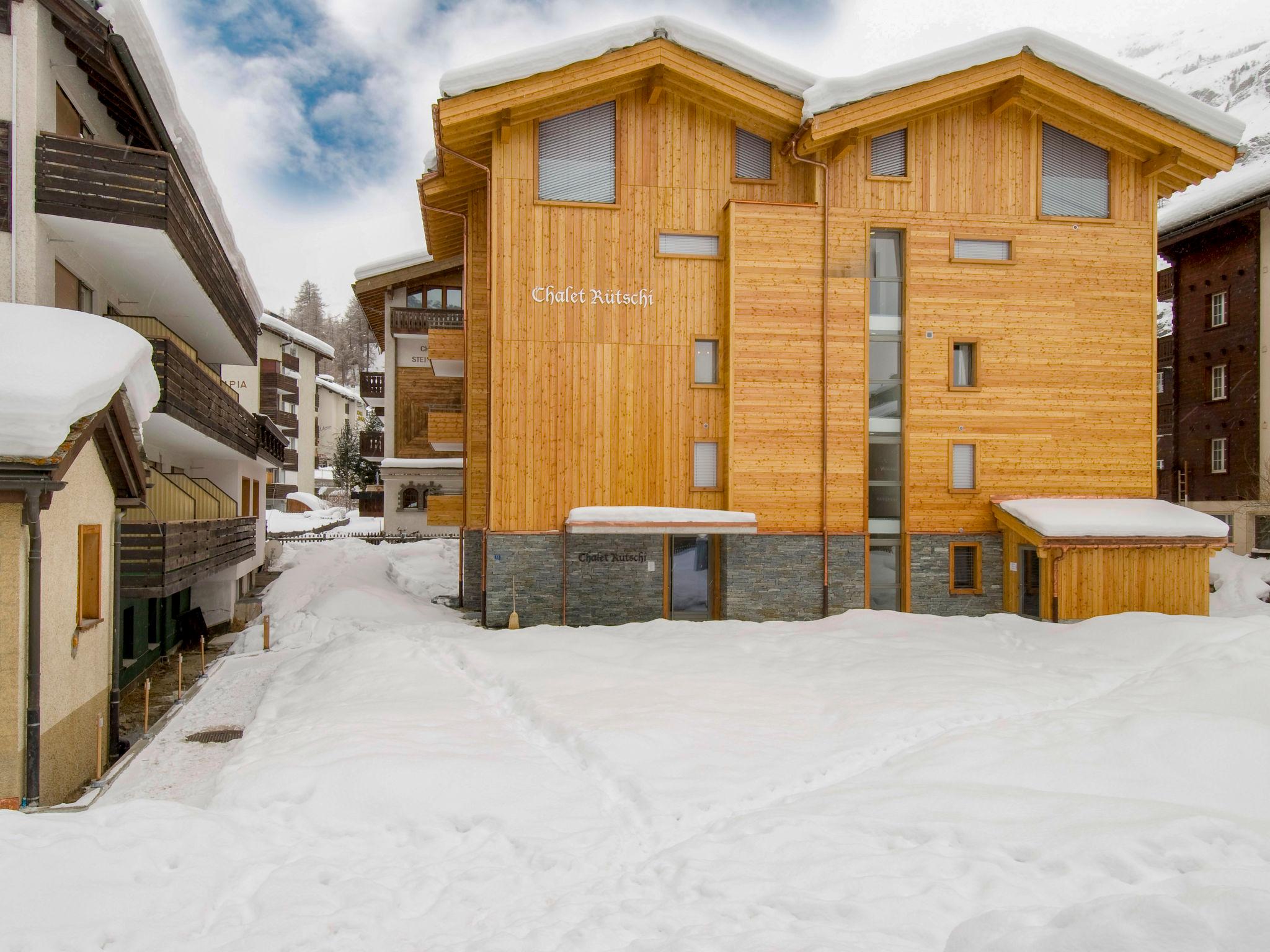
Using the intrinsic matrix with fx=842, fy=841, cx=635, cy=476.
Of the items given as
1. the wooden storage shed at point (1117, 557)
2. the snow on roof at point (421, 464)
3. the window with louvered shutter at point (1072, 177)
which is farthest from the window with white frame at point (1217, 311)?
the snow on roof at point (421, 464)

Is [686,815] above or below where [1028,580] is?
below

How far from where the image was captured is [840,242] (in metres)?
19.2

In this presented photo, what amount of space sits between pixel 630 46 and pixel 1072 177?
11.0 metres

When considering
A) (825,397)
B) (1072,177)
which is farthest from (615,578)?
(1072,177)

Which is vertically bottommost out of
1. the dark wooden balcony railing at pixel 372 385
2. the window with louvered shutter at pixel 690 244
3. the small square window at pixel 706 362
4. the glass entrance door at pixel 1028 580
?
the glass entrance door at pixel 1028 580

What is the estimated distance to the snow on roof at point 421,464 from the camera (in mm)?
33053

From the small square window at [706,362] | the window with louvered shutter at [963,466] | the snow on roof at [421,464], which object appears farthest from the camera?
the snow on roof at [421,464]

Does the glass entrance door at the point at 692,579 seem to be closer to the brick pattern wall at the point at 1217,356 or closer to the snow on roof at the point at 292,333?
the brick pattern wall at the point at 1217,356

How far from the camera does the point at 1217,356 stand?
28.6m

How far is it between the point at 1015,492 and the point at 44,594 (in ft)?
61.0

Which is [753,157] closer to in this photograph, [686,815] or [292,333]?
[686,815]

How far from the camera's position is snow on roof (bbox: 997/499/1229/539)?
696 inches

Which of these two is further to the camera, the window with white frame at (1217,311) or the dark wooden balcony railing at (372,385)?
the dark wooden balcony railing at (372,385)

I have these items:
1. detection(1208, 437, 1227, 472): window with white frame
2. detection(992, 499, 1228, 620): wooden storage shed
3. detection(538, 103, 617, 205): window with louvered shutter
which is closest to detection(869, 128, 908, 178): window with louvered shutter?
detection(538, 103, 617, 205): window with louvered shutter
